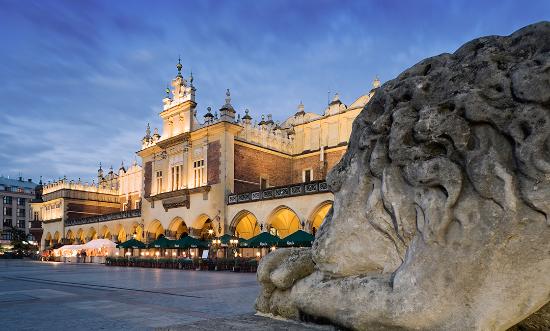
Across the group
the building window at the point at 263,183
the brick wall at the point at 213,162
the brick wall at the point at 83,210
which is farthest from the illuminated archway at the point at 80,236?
the building window at the point at 263,183

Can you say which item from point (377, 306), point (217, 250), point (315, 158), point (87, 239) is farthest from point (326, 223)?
point (87, 239)

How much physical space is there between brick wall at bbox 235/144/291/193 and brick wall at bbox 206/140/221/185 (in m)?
1.53

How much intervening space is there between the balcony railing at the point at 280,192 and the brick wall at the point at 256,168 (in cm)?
182

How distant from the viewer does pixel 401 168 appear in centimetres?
439

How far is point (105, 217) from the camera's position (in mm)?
52594

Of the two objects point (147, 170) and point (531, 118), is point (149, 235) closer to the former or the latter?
point (147, 170)

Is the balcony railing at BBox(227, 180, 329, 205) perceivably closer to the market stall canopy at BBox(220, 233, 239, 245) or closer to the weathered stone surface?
the market stall canopy at BBox(220, 233, 239, 245)

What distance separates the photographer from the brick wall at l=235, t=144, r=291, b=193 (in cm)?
3641

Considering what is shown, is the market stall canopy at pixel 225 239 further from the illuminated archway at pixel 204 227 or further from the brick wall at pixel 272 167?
the brick wall at pixel 272 167

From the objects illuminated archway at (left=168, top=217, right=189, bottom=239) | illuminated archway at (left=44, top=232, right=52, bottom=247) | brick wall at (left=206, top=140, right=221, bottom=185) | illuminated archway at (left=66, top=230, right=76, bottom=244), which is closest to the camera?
brick wall at (left=206, top=140, right=221, bottom=185)

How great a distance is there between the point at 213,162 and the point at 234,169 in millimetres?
1754

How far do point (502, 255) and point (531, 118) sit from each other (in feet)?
3.55

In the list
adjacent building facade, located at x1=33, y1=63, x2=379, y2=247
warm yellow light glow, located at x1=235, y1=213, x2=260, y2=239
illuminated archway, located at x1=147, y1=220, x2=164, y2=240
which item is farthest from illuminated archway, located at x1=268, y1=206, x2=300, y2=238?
illuminated archway, located at x1=147, y1=220, x2=164, y2=240

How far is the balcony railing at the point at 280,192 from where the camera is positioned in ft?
95.1
